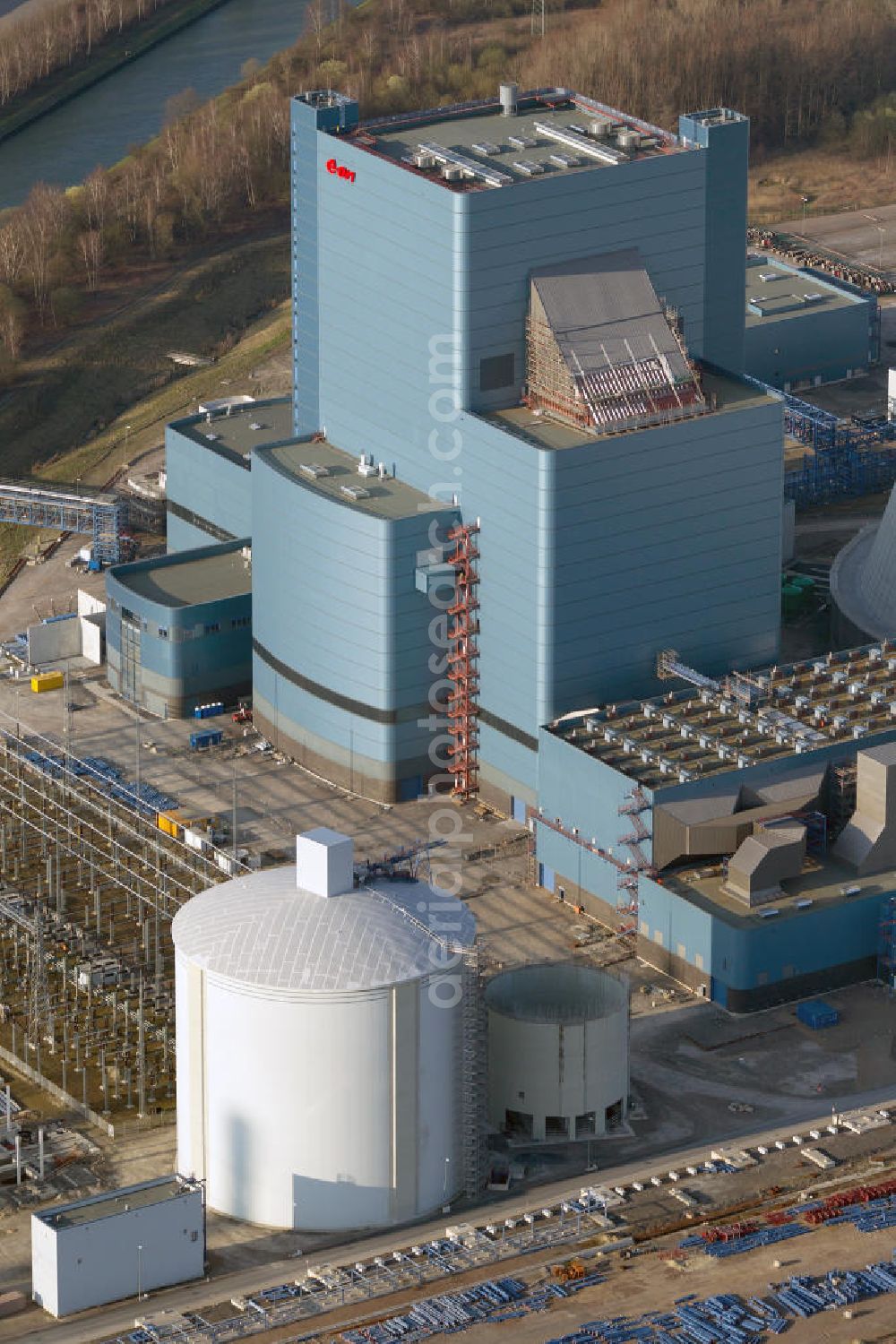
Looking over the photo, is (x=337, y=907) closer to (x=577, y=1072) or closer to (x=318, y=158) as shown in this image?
(x=577, y=1072)

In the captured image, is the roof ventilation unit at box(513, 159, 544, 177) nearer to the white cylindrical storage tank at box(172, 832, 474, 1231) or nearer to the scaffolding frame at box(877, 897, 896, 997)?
the scaffolding frame at box(877, 897, 896, 997)

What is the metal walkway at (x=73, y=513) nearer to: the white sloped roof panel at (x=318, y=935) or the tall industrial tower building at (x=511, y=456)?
the tall industrial tower building at (x=511, y=456)

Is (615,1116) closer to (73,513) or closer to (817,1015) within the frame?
(817,1015)

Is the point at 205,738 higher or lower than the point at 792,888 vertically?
lower

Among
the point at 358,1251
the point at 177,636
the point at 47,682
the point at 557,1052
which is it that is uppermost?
the point at 557,1052

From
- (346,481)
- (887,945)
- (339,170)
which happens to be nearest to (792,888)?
(887,945)

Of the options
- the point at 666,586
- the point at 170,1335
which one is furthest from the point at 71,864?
the point at 170,1335
